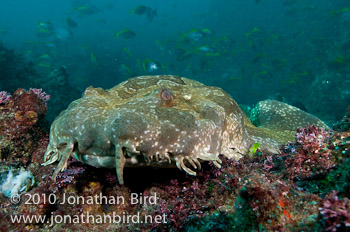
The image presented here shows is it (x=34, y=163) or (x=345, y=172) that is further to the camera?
(x=34, y=163)

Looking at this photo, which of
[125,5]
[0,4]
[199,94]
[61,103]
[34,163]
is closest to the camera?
[199,94]

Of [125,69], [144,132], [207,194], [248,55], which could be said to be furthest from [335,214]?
[248,55]

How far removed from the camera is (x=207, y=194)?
3.06 m

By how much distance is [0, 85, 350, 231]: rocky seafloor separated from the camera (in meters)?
1.89

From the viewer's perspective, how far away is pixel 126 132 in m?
2.68

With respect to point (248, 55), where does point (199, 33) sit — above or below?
above

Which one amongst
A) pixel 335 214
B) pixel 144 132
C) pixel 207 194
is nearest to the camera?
pixel 335 214

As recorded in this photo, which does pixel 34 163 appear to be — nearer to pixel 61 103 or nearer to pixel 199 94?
pixel 199 94

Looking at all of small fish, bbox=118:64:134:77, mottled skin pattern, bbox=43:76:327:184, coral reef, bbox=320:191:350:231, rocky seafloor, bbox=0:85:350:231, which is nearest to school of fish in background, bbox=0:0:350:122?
small fish, bbox=118:64:134:77

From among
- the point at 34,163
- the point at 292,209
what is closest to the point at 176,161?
the point at 292,209

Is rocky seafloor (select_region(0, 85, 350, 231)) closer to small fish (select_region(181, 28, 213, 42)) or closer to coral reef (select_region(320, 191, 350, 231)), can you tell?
coral reef (select_region(320, 191, 350, 231))

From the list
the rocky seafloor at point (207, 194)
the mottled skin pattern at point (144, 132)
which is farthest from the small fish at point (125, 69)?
the mottled skin pattern at point (144, 132)

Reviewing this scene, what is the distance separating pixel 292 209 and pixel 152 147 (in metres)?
1.64

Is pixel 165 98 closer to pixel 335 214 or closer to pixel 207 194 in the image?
pixel 207 194
